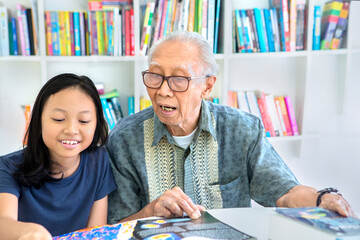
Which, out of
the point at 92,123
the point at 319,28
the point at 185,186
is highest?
the point at 319,28

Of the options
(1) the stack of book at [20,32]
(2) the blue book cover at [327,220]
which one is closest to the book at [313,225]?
(2) the blue book cover at [327,220]

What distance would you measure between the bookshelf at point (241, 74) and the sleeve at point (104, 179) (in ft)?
4.35

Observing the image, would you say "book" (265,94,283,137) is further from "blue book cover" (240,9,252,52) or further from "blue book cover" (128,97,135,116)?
"blue book cover" (128,97,135,116)

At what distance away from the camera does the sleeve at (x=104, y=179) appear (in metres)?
1.33

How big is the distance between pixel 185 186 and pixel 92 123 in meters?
0.45

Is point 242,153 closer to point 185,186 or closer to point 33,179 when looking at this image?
point 185,186

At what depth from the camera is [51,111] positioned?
1177 millimetres

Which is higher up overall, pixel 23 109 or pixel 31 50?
pixel 31 50

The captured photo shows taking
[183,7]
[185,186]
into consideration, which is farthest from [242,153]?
[183,7]

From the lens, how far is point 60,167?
130 centimetres

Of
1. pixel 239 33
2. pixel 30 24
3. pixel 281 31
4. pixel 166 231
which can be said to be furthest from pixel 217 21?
pixel 166 231

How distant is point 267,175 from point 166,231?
0.60 metres

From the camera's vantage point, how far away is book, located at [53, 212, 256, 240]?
87cm

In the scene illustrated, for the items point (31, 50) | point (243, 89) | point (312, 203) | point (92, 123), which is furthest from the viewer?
point (243, 89)
